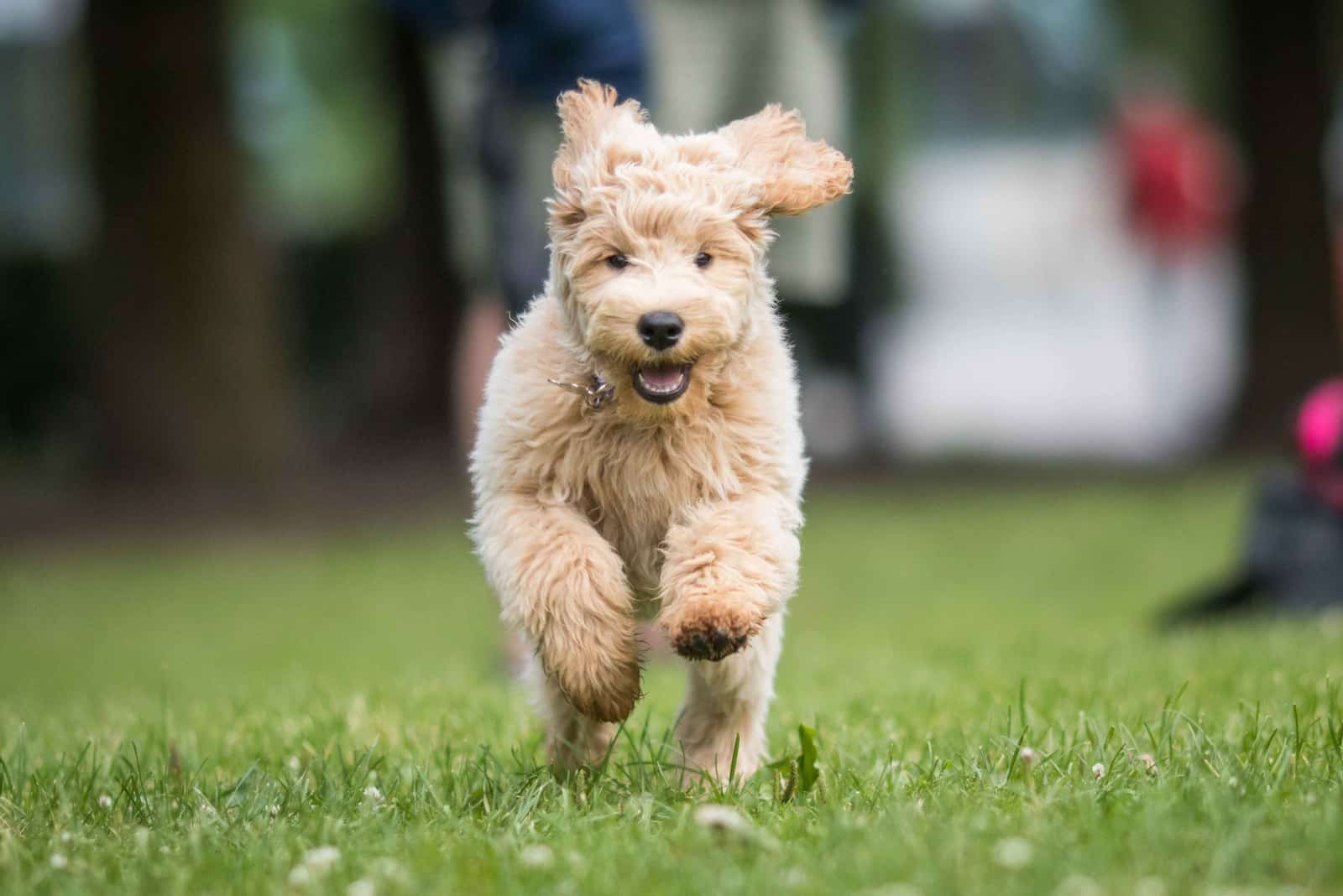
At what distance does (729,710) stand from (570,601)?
55 cm

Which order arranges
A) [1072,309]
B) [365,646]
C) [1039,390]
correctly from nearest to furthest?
[365,646], [1039,390], [1072,309]

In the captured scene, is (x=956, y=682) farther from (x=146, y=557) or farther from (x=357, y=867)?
(x=146, y=557)

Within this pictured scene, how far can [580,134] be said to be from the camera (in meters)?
3.53

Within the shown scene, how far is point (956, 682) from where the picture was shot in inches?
194

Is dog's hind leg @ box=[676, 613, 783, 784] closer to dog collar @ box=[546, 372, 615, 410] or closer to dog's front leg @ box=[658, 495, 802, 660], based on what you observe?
dog's front leg @ box=[658, 495, 802, 660]

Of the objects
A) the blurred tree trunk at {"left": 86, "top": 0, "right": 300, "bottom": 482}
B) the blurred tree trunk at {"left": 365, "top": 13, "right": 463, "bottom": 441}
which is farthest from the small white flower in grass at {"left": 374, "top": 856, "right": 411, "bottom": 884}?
the blurred tree trunk at {"left": 365, "top": 13, "right": 463, "bottom": 441}

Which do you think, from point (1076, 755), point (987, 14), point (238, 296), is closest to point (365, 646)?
point (238, 296)

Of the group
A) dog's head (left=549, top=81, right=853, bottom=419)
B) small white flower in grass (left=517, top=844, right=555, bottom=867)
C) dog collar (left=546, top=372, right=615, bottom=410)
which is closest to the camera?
small white flower in grass (left=517, top=844, right=555, bottom=867)

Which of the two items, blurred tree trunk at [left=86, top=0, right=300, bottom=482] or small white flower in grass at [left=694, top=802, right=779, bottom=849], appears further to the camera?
blurred tree trunk at [left=86, top=0, right=300, bottom=482]

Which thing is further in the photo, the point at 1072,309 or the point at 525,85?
the point at 1072,309

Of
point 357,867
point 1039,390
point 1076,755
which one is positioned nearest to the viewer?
point 357,867

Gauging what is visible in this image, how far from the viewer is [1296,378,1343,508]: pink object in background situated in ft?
20.6

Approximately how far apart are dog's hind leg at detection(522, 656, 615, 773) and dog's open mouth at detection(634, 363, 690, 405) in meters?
0.68

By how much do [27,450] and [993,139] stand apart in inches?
750
